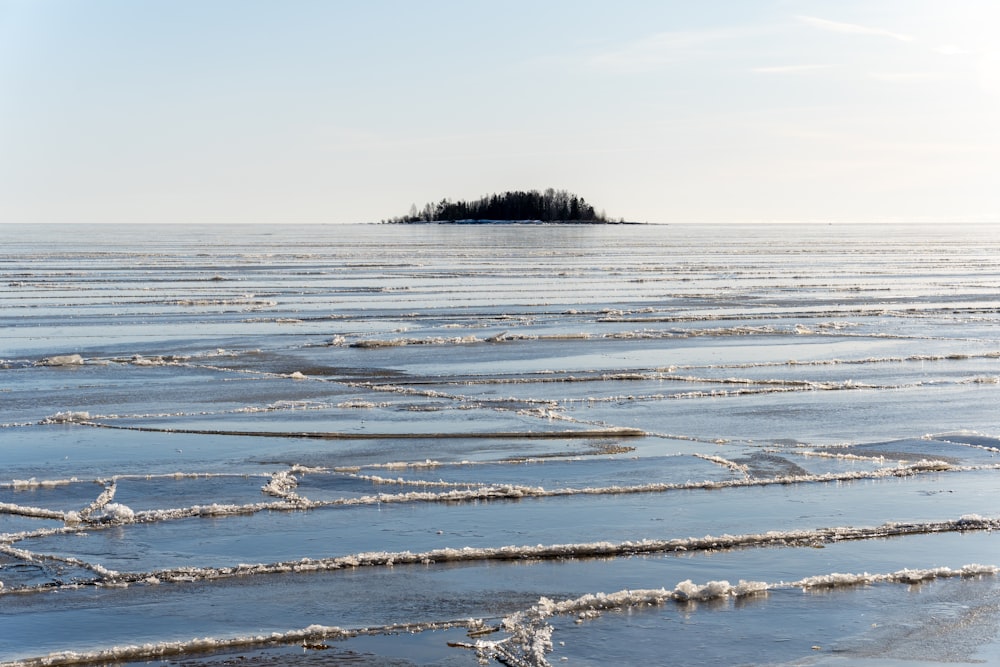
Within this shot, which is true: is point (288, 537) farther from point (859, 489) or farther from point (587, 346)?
point (587, 346)

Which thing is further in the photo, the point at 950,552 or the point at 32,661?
the point at 950,552

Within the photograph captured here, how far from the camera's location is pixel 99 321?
3042 centimetres

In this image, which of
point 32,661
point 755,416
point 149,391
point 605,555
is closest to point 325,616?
point 32,661

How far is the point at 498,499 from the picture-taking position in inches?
451

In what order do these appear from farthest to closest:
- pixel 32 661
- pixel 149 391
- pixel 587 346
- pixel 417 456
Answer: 1. pixel 587 346
2. pixel 149 391
3. pixel 417 456
4. pixel 32 661

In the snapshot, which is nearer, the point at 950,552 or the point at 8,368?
the point at 950,552

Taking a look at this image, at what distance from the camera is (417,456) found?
1355 centimetres

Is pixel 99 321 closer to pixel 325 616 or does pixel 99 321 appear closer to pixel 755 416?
pixel 755 416

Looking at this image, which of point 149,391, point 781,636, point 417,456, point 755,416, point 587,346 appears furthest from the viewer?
point 587,346

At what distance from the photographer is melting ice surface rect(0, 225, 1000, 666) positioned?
7.81 m

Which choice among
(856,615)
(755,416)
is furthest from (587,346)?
(856,615)

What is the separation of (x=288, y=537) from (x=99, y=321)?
2218cm

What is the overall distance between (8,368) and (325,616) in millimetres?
15591

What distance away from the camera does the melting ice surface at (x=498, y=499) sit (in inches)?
307
